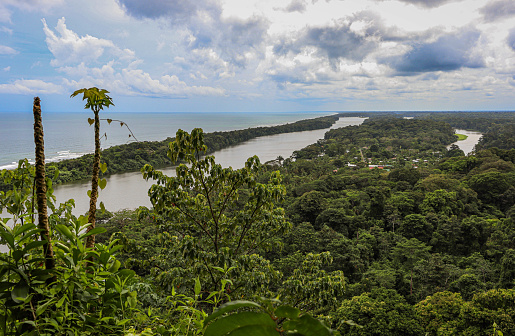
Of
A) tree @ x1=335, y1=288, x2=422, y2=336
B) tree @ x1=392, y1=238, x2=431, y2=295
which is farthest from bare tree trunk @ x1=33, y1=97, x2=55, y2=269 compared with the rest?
tree @ x1=392, y1=238, x2=431, y2=295

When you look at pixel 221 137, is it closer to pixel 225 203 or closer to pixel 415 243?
pixel 415 243

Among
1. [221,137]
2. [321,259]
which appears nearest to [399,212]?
[321,259]

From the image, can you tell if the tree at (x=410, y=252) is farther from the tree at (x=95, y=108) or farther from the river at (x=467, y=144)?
the river at (x=467, y=144)

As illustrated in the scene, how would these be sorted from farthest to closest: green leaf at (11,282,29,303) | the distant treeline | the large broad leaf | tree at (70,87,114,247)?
1. the distant treeline
2. tree at (70,87,114,247)
3. green leaf at (11,282,29,303)
4. the large broad leaf

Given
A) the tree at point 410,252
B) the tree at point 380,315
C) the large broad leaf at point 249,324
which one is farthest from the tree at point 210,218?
the tree at point 410,252

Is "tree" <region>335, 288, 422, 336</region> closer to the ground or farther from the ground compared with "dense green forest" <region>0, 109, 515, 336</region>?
closer to the ground

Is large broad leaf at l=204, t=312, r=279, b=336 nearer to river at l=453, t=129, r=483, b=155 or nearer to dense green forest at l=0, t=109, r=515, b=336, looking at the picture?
dense green forest at l=0, t=109, r=515, b=336

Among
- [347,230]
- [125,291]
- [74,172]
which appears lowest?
[347,230]

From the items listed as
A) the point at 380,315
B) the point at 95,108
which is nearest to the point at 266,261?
the point at 95,108
